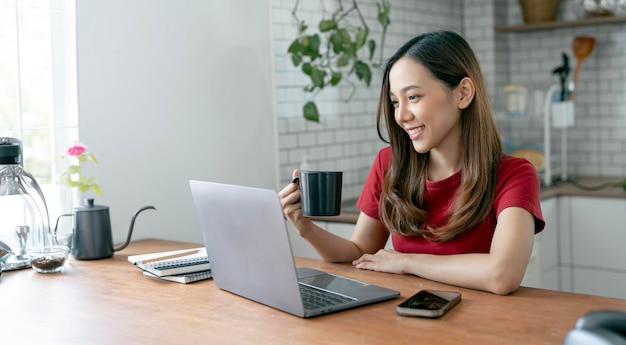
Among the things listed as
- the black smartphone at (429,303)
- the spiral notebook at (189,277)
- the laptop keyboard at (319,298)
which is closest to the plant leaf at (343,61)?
the spiral notebook at (189,277)

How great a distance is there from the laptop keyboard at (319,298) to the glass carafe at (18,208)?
1.02 metres

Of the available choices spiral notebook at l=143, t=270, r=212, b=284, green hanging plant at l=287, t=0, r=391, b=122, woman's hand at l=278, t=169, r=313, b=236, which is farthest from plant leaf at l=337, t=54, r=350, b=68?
spiral notebook at l=143, t=270, r=212, b=284

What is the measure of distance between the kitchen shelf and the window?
280 centimetres

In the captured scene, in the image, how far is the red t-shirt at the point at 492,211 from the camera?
7.05 ft

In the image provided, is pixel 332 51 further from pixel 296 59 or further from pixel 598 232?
pixel 598 232

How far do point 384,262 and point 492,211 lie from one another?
0.35 metres

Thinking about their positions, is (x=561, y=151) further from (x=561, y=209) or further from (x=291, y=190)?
(x=291, y=190)

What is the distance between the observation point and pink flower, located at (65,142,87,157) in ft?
8.58

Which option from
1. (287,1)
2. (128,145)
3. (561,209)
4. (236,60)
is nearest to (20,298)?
(128,145)

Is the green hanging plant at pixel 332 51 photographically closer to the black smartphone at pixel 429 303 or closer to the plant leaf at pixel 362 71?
the plant leaf at pixel 362 71

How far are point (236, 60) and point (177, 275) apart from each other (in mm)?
1496

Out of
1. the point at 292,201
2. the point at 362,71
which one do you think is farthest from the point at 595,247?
the point at 292,201

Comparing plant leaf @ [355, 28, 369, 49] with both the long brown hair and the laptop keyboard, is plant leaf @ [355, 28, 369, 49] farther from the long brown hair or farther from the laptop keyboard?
the laptop keyboard

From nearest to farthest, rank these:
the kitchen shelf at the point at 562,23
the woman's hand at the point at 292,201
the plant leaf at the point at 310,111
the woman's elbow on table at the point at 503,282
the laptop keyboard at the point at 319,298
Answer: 1. the laptop keyboard at the point at 319,298
2. the woman's elbow on table at the point at 503,282
3. the woman's hand at the point at 292,201
4. the plant leaf at the point at 310,111
5. the kitchen shelf at the point at 562,23
